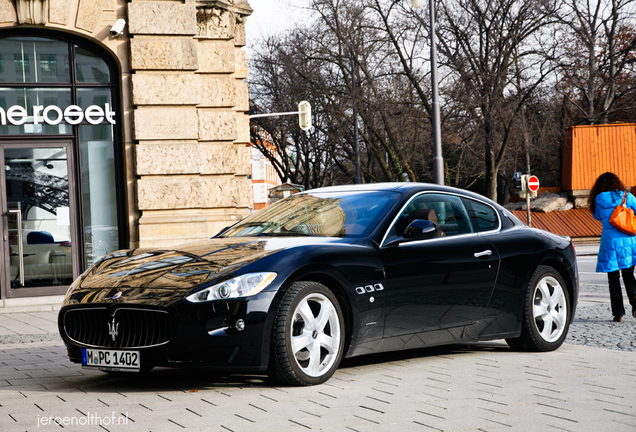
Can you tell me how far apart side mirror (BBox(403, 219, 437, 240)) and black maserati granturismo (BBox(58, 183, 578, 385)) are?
0.03ft

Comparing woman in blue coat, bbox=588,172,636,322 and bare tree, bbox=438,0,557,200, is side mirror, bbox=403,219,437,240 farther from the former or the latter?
bare tree, bbox=438,0,557,200

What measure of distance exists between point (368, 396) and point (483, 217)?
2403 mm

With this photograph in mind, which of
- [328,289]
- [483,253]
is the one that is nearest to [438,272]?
[483,253]

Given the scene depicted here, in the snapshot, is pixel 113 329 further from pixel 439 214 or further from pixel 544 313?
pixel 544 313

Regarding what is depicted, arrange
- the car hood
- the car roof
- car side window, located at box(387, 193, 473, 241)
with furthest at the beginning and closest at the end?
the car roof < car side window, located at box(387, 193, 473, 241) < the car hood

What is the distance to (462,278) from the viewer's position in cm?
606

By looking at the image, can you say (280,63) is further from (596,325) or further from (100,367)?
(100,367)

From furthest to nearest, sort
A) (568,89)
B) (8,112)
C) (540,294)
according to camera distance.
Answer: (568,89)
(8,112)
(540,294)

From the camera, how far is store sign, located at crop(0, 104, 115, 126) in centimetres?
1228

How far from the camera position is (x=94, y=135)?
12789 millimetres

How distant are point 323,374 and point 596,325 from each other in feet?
15.4

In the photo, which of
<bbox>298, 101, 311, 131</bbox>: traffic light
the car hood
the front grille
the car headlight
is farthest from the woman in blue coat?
<bbox>298, 101, 311, 131</bbox>: traffic light

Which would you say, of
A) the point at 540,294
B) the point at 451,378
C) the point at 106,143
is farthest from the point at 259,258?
the point at 106,143

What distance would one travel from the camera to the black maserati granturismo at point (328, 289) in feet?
15.7
